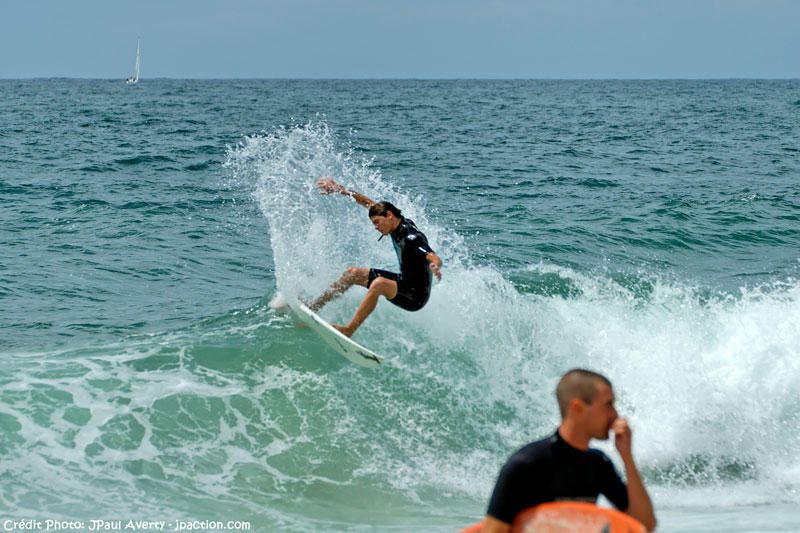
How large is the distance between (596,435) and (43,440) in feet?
20.2

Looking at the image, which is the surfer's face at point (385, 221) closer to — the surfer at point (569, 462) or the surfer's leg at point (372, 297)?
the surfer's leg at point (372, 297)

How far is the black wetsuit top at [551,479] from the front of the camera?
12.6ft

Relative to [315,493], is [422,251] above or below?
above

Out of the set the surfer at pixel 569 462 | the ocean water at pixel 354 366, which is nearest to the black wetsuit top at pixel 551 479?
the surfer at pixel 569 462

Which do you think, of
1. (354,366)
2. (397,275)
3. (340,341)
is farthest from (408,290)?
(354,366)

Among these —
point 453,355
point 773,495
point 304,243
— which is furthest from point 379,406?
point 773,495

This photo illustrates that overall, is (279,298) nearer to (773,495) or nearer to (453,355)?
(453,355)

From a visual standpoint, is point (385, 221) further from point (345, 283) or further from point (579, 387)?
point (579, 387)

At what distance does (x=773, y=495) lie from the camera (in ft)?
27.1

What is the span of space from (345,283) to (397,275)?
53cm

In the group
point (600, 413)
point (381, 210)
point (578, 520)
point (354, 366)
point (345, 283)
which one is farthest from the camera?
point (354, 366)

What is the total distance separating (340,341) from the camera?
926 centimetres

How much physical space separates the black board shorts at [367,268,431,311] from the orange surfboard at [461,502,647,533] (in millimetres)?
5669

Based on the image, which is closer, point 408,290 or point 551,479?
point 551,479
